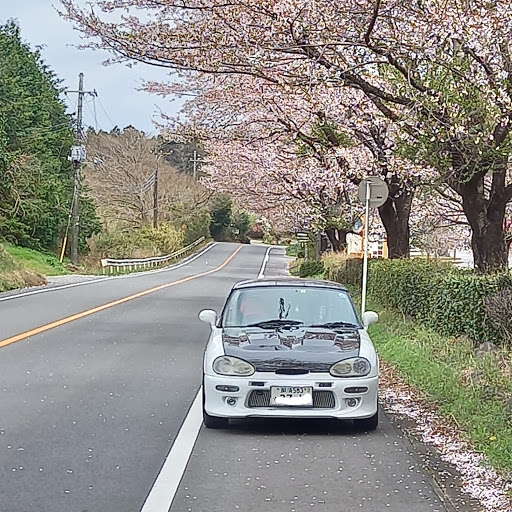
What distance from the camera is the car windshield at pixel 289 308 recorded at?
9047mm

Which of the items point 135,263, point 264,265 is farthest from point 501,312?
point 264,265

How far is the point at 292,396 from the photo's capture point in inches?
307

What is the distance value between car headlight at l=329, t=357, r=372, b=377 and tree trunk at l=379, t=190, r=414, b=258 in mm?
14634

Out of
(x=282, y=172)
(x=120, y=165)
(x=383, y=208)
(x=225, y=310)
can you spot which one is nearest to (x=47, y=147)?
(x=120, y=165)

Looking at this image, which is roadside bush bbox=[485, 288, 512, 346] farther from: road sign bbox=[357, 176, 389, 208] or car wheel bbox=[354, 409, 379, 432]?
road sign bbox=[357, 176, 389, 208]

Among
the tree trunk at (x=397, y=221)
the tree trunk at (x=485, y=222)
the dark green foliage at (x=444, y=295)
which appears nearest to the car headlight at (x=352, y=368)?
the dark green foliage at (x=444, y=295)

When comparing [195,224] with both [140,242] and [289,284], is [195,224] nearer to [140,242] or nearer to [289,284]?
[140,242]

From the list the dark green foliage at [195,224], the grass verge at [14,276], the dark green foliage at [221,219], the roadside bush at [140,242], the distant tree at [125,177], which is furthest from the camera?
the dark green foliage at [221,219]

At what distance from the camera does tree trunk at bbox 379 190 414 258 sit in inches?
890

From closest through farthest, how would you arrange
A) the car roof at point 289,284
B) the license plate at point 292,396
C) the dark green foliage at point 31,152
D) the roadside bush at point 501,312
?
the license plate at point 292,396, the car roof at point 289,284, the roadside bush at point 501,312, the dark green foliage at point 31,152

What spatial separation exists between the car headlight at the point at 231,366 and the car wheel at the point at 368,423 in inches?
45.2

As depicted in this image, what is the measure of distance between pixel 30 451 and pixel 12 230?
43147 millimetres

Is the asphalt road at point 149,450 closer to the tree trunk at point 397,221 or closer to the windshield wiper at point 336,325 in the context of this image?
the windshield wiper at point 336,325

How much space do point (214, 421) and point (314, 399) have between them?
1.00 meters
